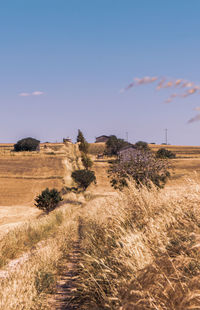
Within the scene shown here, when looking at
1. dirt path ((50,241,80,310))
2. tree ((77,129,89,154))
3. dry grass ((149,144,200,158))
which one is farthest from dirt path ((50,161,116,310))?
dry grass ((149,144,200,158))

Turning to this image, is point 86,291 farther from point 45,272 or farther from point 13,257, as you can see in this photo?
point 13,257

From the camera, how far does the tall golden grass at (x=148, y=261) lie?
294 cm

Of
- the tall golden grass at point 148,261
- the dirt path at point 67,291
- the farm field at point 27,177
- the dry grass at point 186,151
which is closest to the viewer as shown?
the tall golden grass at point 148,261

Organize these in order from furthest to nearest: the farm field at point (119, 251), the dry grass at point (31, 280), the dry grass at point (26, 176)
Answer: the dry grass at point (26, 176), the dry grass at point (31, 280), the farm field at point (119, 251)

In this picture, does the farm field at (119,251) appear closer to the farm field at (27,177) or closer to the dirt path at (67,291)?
the dirt path at (67,291)

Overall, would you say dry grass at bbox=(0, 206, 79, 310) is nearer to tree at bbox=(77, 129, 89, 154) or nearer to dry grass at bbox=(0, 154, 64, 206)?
dry grass at bbox=(0, 154, 64, 206)

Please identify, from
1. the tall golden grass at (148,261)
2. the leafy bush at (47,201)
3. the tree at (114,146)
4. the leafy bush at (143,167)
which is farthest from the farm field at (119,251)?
the tree at (114,146)

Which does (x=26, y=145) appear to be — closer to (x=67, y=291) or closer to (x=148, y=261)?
(x=67, y=291)

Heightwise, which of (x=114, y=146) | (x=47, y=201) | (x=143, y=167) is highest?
(x=114, y=146)

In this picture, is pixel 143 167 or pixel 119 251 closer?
pixel 119 251

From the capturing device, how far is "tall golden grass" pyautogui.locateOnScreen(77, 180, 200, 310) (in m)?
2.94

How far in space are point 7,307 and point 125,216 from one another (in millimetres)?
3230

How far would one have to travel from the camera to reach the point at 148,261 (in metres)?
3.95

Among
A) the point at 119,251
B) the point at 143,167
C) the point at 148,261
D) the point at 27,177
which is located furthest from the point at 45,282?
the point at 27,177
